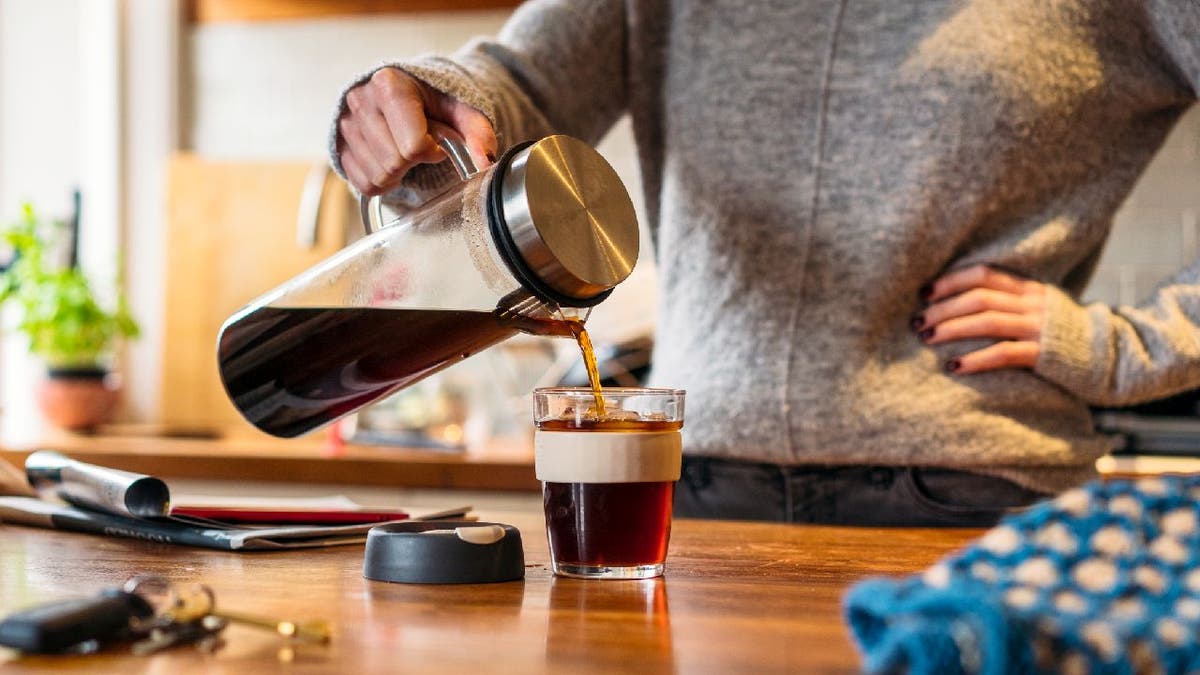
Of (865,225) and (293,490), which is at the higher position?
(865,225)

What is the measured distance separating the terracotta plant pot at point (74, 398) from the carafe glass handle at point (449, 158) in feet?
6.16

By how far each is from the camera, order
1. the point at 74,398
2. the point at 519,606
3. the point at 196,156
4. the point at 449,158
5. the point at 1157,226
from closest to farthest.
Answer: the point at 519,606
the point at 449,158
the point at 1157,226
the point at 74,398
the point at 196,156

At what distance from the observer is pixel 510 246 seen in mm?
752

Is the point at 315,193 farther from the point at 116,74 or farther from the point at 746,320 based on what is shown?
the point at 746,320

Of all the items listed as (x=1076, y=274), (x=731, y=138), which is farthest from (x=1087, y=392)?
(x=731, y=138)

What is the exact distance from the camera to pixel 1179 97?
1.21 m

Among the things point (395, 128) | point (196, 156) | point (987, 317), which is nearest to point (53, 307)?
point (196, 156)

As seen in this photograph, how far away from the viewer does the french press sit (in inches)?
29.8

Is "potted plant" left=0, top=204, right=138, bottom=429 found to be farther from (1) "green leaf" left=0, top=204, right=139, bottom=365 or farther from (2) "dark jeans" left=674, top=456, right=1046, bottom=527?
(2) "dark jeans" left=674, top=456, right=1046, bottom=527

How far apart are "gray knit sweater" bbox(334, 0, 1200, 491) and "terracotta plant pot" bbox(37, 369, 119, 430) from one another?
176cm

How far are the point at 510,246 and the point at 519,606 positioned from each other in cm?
21

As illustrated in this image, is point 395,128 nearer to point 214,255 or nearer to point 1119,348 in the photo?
point 1119,348

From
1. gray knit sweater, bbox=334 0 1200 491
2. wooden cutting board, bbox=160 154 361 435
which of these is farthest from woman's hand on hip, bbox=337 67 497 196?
wooden cutting board, bbox=160 154 361 435

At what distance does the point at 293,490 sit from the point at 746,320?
1.20 m
